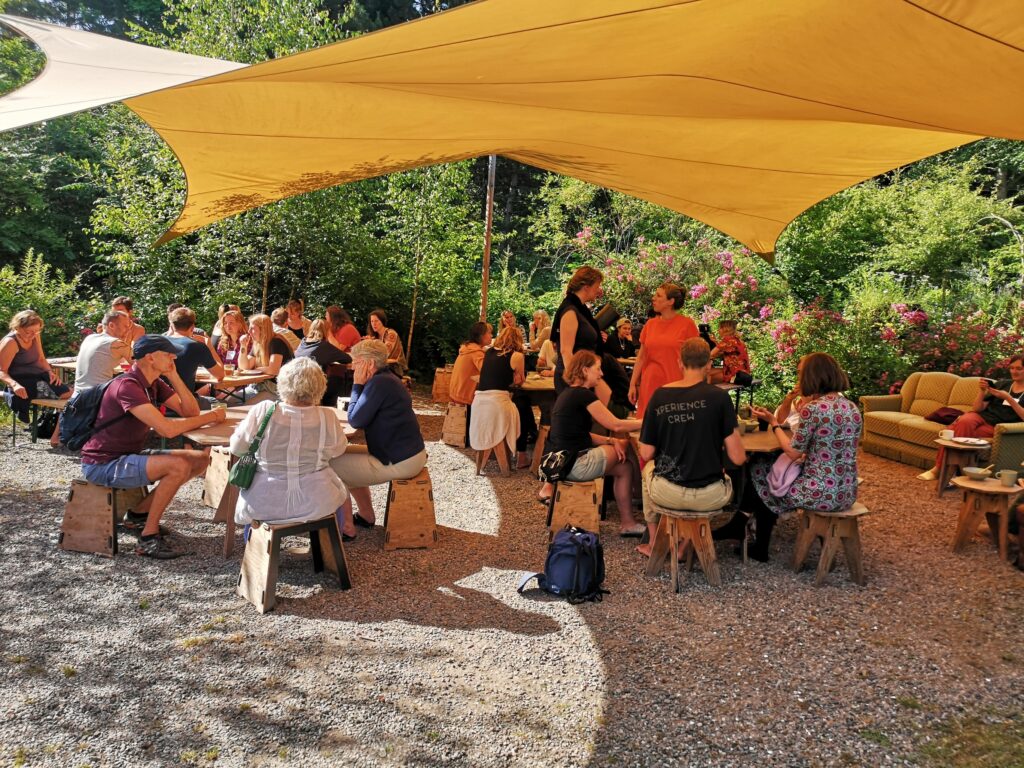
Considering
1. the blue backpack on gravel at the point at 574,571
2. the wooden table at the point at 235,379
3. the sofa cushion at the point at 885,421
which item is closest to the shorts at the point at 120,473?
the wooden table at the point at 235,379

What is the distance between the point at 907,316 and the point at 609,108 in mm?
7645

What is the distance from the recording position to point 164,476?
16.0 ft

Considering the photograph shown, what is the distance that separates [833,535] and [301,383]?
333cm

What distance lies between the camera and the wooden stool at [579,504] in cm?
529

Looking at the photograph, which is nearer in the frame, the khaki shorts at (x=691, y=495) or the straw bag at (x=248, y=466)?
the straw bag at (x=248, y=466)

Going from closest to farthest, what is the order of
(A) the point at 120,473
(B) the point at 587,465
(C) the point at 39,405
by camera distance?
1. (A) the point at 120,473
2. (B) the point at 587,465
3. (C) the point at 39,405

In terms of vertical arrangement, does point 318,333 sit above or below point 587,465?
above

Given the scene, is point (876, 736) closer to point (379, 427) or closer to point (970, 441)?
point (379, 427)

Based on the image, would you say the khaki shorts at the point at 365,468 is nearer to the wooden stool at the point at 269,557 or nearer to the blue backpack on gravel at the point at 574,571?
the wooden stool at the point at 269,557

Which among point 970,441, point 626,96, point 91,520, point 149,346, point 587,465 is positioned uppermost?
point 626,96

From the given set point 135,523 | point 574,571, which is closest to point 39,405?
point 135,523

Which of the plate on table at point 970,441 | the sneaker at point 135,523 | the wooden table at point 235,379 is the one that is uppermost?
the plate on table at point 970,441

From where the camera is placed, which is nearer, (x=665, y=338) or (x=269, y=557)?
(x=269, y=557)

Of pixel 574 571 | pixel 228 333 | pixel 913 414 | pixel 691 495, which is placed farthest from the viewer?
pixel 913 414
